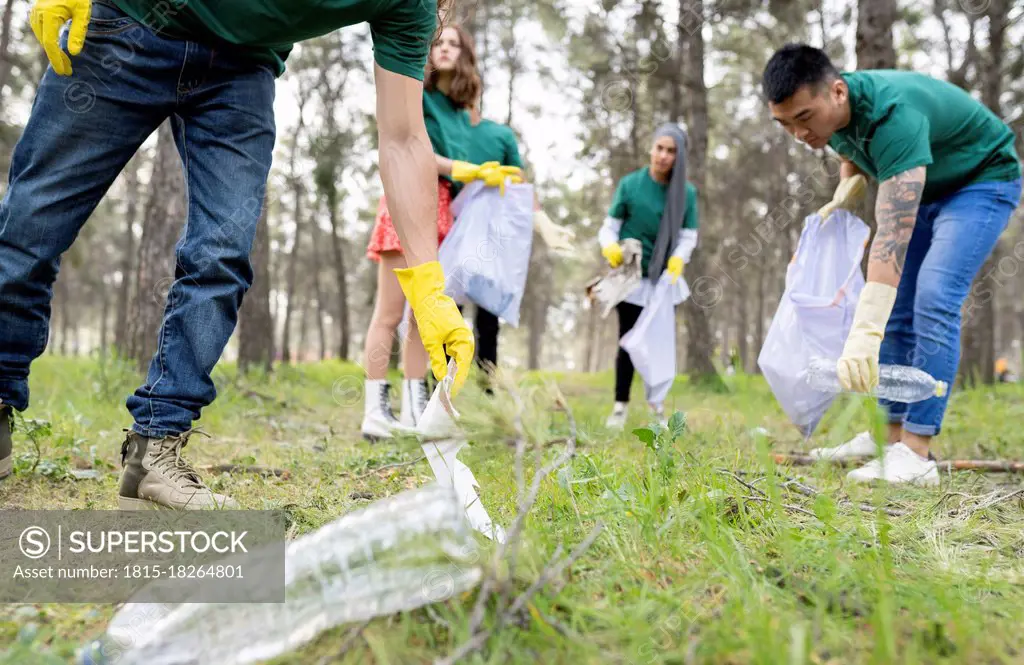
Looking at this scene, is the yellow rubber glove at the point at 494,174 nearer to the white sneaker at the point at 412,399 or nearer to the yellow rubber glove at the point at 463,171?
the yellow rubber glove at the point at 463,171

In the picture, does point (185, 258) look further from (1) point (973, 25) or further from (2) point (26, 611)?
(1) point (973, 25)

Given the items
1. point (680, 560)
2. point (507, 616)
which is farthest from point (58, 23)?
point (680, 560)

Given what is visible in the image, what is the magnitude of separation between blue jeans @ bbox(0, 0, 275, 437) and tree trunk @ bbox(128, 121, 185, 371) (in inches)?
128

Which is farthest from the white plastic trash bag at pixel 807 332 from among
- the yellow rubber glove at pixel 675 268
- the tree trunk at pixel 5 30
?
the tree trunk at pixel 5 30

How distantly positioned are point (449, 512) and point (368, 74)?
1348cm

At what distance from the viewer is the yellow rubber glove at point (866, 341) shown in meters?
2.34

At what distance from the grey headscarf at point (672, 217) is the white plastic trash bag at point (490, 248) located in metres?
1.20

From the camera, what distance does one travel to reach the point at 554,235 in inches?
148

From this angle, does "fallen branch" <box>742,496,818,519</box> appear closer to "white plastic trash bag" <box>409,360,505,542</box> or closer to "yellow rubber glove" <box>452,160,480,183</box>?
"white plastic trash bag" <box>409,360,505,542</box>

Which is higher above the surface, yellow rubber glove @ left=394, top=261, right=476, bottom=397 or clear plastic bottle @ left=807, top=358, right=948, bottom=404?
yellow rubber glove @ left=394, top=261, right=476, bottom=397

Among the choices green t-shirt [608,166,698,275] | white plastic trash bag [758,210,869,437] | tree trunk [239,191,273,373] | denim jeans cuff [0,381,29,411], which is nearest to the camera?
denim jeans cuff [0,381,29,411]

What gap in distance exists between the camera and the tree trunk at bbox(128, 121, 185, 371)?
4.83 m

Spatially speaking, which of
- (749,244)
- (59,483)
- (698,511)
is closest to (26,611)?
(59,483)

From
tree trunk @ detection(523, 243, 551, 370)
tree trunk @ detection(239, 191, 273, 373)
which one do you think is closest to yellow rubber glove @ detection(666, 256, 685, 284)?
tree trunk @ detection(239, 191, 273, 373)
